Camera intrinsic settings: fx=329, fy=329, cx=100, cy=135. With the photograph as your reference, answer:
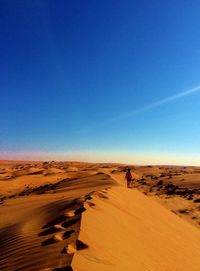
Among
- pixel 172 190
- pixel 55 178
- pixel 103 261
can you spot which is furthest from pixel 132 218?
pixel 55 178

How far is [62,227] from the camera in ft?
26.4

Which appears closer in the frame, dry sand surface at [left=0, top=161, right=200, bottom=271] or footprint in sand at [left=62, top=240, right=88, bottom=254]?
dry sand surface at [left=0, top=161, right=200, bottom=271]

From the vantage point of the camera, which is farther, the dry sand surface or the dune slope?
the dune slope

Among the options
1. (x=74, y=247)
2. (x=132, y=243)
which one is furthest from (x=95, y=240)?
(x=132, y=243)

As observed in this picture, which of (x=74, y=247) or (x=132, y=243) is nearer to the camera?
(x=74, y=247)

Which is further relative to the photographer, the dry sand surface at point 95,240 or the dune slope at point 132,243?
the dune slope at point 132,243

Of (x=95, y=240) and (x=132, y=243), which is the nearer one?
(x=95, y=240)

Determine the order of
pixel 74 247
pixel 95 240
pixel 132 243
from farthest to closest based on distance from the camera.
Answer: pixel 132 243, pixel 95 240, pixel 74 247

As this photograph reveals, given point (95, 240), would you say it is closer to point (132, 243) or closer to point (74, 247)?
point (74, 247)

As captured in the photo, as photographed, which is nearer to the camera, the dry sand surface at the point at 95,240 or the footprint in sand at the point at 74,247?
the dry sand surface at the point at 95,240

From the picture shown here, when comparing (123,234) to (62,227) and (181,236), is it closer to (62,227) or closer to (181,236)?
(62,227)

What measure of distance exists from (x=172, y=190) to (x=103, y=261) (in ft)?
70.6

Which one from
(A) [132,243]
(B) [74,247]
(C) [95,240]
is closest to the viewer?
(B) [74,247]

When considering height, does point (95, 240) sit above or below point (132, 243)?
above
